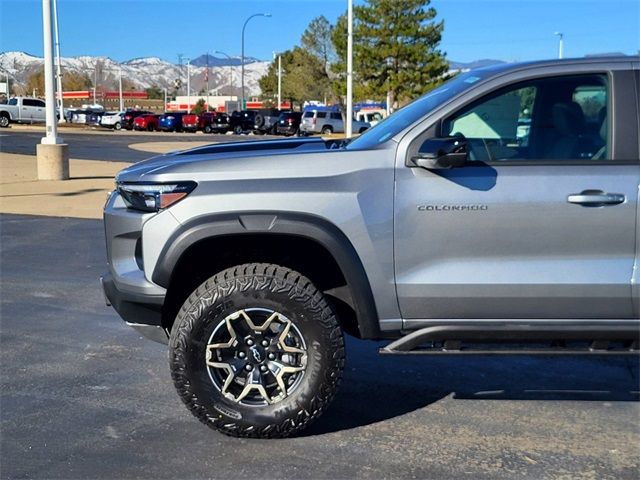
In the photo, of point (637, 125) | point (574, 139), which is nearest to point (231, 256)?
point (574, 139)

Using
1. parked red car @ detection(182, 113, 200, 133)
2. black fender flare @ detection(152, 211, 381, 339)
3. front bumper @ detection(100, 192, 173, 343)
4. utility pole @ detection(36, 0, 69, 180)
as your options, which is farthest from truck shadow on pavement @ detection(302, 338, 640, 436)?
parked red car @ detection(182, 113, 200, 133)

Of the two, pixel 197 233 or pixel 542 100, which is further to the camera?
pixel 542 100

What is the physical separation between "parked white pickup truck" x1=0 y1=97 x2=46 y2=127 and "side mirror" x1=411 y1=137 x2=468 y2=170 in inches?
1974

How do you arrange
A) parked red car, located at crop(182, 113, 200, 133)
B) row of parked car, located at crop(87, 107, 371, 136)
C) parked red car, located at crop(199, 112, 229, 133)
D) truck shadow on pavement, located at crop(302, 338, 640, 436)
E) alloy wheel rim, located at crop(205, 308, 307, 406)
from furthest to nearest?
parked red car, located at crop(182, 113, 200, 133) < parked red car, located at crop(199, 112, 229, 133) < row of parked car, located at crop(87, 107, 371, 136) < truck shadow on pavement, located at crop(302, 338, 640, 436) < alloy wheel rim, located at crop(205, 308, 307, 406)

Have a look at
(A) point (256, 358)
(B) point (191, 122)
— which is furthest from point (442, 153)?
(B) point (191, 122)

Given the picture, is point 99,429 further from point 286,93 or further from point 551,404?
point 286,93

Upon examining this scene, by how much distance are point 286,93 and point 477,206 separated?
78707 mm

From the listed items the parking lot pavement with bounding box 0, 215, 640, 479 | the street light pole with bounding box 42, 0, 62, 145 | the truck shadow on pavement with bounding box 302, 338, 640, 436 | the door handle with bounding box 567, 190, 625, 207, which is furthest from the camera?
the street light pole with bounding box 42, 0, 62, 145

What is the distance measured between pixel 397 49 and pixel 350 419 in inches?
1779

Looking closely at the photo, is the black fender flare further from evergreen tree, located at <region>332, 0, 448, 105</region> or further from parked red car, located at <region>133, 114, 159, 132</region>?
parked red car, located at <region>133, 114, 159, 132</region>

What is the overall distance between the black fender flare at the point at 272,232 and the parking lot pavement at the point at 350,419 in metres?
0.87

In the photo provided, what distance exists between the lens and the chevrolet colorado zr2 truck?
155 inches

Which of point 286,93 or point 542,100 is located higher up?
point 286,93

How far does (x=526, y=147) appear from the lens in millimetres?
4207
